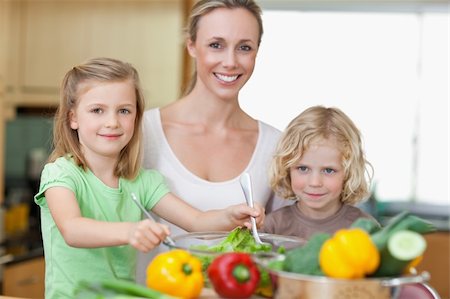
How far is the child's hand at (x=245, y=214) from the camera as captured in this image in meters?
1.67

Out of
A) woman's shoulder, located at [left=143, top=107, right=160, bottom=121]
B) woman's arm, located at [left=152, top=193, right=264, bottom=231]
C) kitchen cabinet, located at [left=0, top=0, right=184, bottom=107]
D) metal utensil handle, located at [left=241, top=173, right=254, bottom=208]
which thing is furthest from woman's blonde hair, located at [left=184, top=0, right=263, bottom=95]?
kitchen cabinet, located at [left=0, top=0, right=184, bottom=107]

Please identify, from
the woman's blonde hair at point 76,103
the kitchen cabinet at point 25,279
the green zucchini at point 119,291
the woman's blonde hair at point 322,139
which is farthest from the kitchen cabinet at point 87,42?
the green zucchini at point 119,291

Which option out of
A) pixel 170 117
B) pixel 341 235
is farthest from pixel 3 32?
pixel 341 235

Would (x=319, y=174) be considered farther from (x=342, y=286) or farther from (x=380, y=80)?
(x=380, y=80)

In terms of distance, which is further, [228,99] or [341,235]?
[228,99]

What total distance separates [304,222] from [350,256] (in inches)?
32.3

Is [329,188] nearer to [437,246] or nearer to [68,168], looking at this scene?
[68,168]

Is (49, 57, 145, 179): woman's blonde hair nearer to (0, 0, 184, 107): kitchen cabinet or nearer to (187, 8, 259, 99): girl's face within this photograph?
(187, 8, 259, 99): girl's face

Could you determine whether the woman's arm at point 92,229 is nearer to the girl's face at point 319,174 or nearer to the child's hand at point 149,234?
the child's hand at point 149,234

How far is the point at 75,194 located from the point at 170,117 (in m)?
0.58

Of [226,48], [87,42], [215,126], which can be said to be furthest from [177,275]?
[87,42]

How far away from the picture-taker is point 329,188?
1983mm

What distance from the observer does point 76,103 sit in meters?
1.78

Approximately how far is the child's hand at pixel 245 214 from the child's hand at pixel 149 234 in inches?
11.9
